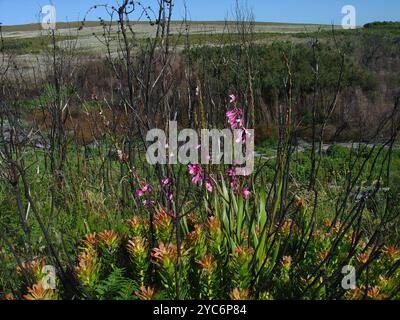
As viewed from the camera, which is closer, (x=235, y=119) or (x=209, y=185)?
(x=235, y=119)

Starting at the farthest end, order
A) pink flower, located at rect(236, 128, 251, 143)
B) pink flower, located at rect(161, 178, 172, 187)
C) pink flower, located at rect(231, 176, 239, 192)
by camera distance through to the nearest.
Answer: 1. pink flower, located at rect(231, 176, 239, 192)
2. pink flower, located at rect(161, 178, 172, 187)
3. pink flower, located at rect(236, 128, 251, 143)

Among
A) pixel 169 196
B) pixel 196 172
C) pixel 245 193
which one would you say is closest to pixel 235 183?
pixel 245 193

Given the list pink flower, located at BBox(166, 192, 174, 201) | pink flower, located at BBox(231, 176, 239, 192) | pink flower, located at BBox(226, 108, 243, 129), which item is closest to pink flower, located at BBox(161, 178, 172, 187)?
pink flower, located at BBox(166, 192, 174, 201)

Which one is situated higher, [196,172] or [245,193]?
[196,172]

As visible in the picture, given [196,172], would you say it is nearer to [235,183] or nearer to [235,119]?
[235,183]

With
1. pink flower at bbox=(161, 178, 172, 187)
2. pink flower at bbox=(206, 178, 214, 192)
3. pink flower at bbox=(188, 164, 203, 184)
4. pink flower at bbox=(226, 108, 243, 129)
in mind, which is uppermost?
pink flower at bbox=(226, 108, 243, 129)

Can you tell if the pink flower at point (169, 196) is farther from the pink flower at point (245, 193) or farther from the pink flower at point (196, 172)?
the pink flower at point (245, 193)

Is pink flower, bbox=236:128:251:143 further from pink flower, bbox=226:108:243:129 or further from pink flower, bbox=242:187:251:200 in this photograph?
pink flower, bbox=242:187:251:200

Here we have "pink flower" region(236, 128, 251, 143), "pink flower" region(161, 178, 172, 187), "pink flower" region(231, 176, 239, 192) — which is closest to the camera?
"pink flower" region(236, 128, 251, 143)

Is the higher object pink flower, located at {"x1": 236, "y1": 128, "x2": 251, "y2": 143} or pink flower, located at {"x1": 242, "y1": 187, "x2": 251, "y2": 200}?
pink flower, located at {"x1": 236, "y1": 128, "x2": 251, "y2": 143}

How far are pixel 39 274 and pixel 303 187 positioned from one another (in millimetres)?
3614

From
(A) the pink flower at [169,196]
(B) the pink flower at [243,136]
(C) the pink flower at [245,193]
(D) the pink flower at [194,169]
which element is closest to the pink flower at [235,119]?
(B) the pink flower at [243,136]

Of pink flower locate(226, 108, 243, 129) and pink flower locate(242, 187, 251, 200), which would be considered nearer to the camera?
pink flower locate(226, 108, 243, 129)
